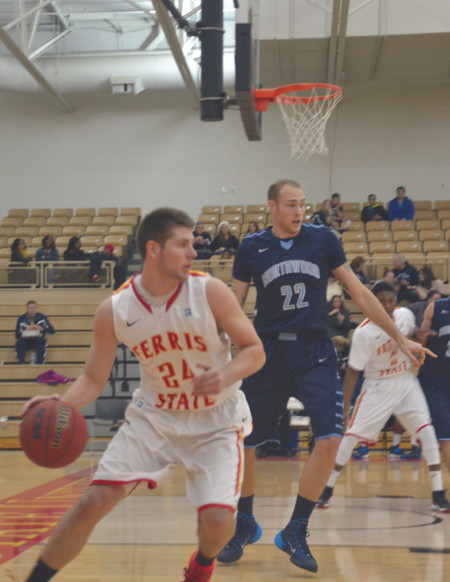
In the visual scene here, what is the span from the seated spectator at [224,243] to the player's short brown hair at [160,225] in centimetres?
1336

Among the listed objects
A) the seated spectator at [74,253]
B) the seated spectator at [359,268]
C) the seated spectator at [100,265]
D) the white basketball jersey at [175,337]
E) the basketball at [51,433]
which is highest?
the seated spectator at [74,253]

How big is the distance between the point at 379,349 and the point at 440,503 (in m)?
1.46

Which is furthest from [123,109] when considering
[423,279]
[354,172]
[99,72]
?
[423,279]

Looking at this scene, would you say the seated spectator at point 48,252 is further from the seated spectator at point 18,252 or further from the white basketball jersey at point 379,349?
the white basketball jersey at point 379,349

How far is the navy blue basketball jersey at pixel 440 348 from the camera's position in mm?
6848

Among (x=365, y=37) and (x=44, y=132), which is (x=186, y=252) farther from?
(x=44, y=132)

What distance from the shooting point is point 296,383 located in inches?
194

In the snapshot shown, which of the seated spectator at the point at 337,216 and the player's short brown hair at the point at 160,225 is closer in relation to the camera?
the player's short brown hair at the point at 160,225

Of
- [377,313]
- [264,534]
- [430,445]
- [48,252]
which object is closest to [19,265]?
[48,252]

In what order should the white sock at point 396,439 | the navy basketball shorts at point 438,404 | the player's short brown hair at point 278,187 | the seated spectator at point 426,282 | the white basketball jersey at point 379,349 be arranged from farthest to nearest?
the seated spectator at point 426,282
the white sock at point 396,439
the white basketball jersey at point 379,349
the navy basketball shorts at point 438,404
the player's short brown hair at point 278,187

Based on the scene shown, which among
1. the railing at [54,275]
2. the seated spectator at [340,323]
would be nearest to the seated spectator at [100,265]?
the railing at [54,275]

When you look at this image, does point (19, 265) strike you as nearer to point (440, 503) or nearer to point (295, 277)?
point (440, 503)

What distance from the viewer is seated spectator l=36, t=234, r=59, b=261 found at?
18.1 m

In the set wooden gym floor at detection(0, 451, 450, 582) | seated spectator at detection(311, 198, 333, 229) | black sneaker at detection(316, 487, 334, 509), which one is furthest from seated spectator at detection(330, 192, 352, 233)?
black sneaker at detection(316, 487, 334, 509)
